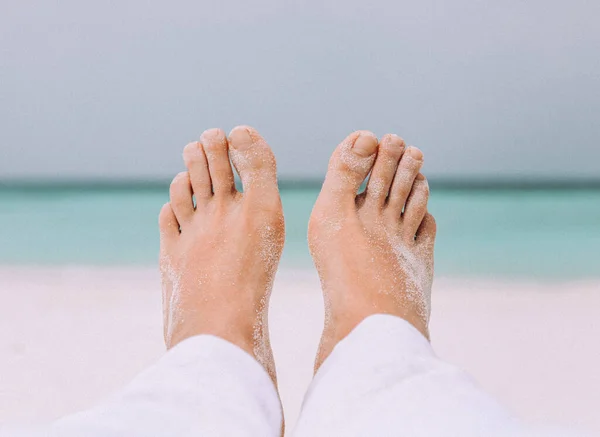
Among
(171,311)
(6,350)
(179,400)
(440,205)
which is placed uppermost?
(179,400)

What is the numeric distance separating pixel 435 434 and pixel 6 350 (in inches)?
38.1

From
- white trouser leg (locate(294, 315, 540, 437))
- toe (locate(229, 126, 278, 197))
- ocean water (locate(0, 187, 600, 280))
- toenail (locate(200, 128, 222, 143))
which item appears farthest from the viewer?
ocean water (locate(0, 187, 600, 280))

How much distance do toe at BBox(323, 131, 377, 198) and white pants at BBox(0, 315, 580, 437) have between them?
0.43m

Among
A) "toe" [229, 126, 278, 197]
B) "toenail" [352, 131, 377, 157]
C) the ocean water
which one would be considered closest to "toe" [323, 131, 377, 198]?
"toenail" [352, 131, 377, 157]

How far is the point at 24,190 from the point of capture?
373 cm

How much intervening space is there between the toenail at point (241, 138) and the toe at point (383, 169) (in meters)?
0.26

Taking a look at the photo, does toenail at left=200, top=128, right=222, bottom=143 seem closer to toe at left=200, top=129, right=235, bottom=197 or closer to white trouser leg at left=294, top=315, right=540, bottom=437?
toe at left=200, top=129, right=235, bottom=197

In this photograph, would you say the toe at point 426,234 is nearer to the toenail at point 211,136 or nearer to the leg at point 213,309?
the leg at point 213,309

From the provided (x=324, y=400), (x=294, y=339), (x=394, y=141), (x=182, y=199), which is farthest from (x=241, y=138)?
(x=324, y=400)

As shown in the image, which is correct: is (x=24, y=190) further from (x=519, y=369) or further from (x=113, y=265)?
(x=519, y=369)

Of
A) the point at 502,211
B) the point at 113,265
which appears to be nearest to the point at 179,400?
the point at 113,265

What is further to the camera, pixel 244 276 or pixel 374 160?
pixel 374 160

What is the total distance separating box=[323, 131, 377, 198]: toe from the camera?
44.8 inches

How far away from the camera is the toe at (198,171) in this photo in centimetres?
123
